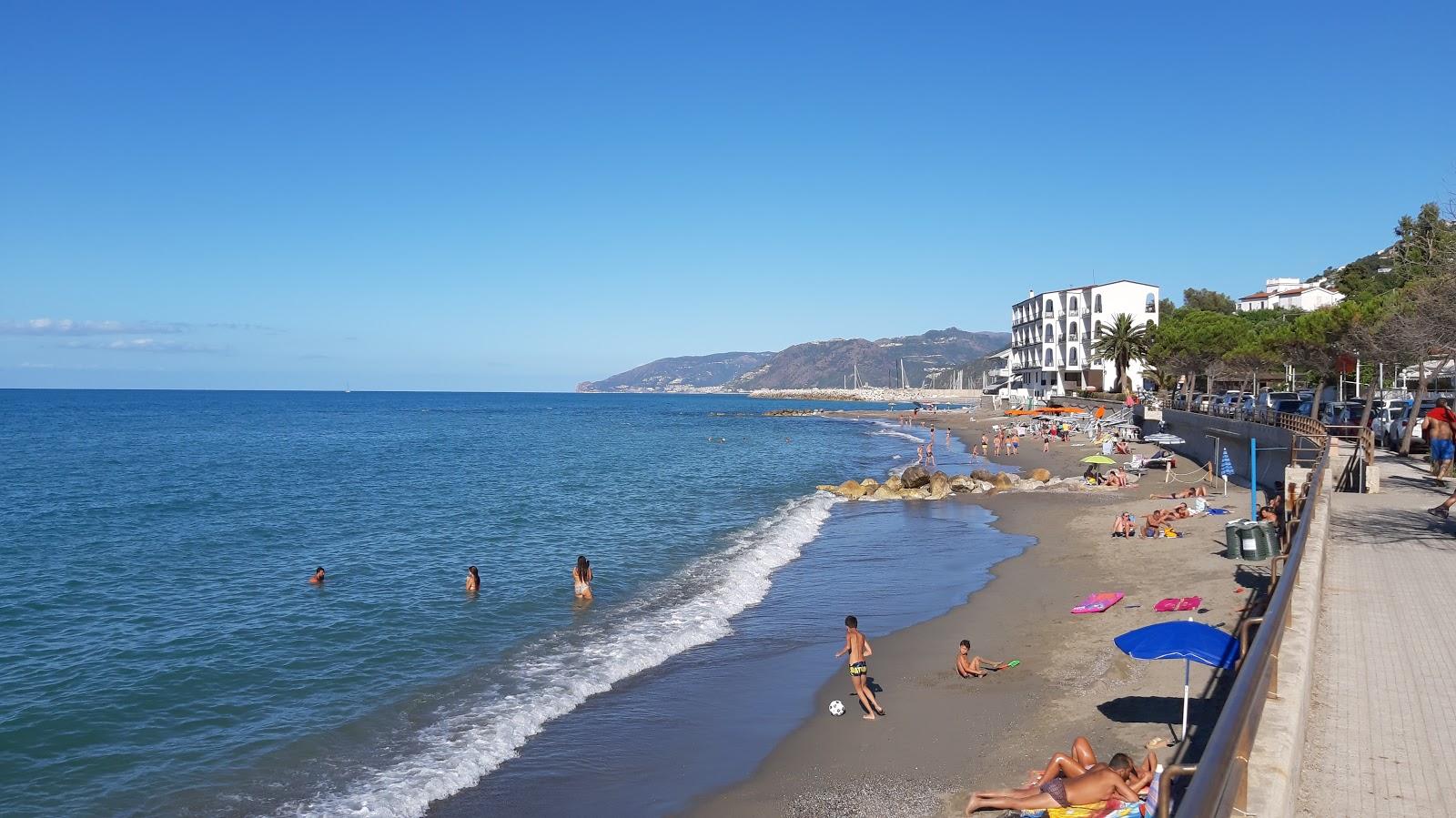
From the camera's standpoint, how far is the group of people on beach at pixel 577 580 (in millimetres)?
19703

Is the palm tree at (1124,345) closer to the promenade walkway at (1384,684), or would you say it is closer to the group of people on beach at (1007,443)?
the group of people on beach at (1007,443)

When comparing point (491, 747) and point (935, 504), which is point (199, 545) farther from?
point (935, 504)

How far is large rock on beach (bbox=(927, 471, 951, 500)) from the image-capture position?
36.0 meters

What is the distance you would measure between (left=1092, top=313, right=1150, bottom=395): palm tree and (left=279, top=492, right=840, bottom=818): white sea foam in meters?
68.8

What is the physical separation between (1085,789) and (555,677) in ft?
28.4

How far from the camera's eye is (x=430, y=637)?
55.4 ft

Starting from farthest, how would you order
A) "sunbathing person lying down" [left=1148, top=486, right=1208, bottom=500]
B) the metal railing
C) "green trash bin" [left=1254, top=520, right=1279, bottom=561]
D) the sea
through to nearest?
"sunbathing person lying down" [left=1148, top=486, right=1208, bottom=500], "green trash bin" [left=1254, top=520, right=1279, bottom=561], the sea, the metal railing

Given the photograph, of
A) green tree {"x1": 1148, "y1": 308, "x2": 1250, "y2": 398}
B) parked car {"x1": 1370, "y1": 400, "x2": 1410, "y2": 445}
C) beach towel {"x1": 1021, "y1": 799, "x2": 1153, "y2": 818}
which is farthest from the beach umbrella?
green tree {"x1": 1148, "y1": 308, "x2": 1250, "y2": 398}

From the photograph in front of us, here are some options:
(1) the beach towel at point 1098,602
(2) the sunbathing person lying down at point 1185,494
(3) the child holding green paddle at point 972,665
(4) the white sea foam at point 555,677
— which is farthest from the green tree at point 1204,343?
(3) the child holding green paddle at point 972,665

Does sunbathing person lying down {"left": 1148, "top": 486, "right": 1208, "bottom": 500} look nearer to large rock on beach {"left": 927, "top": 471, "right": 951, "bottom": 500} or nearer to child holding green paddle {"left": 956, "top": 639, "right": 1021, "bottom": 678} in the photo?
large rock on beach {"left": 927, "top": 471, "right": 951, "bottom": 500}

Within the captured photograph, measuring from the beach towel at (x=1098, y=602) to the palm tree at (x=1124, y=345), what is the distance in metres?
71.1

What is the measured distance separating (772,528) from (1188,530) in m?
11.7

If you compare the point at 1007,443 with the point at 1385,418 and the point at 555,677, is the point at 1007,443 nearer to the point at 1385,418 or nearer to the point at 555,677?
the point at 1385,418

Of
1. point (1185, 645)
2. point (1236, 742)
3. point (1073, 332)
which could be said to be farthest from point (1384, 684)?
Result: point (1073, 332)
